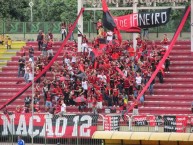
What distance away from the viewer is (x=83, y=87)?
64125 millimetres

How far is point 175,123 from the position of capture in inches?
2154

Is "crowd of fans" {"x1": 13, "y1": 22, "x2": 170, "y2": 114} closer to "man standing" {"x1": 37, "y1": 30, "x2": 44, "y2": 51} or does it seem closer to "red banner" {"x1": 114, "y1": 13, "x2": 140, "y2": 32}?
"man standing" {"x1": 37, "y1": 30, "x2": 44, "y2": 51}

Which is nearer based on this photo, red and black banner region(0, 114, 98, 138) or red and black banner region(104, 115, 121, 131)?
red and black banner region(104, 115, 121, 131)

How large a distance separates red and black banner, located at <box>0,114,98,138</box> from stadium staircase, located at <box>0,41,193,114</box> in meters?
5.05

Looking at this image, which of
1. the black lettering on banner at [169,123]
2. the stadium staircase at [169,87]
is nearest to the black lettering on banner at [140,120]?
the black lettering on banner at [169,123]

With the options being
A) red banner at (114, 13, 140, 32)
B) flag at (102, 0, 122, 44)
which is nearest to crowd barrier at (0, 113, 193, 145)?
flag at (102, 0, 122, 44)

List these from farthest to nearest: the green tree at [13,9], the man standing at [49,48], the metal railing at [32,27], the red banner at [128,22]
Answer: the green tree at [13,9] < the metal railing at [32,27] < the man standing at [49,48] < the red banner at [128,22]

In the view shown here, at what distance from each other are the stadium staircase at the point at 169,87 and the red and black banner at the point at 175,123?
658 cm

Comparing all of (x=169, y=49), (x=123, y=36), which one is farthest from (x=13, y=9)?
(x=169, y=49)

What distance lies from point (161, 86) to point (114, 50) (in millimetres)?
4271

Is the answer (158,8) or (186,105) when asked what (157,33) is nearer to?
(158,8)

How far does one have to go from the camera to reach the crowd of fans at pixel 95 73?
6338 centimetres

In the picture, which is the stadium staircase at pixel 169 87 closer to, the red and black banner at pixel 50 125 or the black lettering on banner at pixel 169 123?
the red and black banner at pixel 50 125

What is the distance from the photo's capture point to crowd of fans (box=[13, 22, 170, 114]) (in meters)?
63.4
